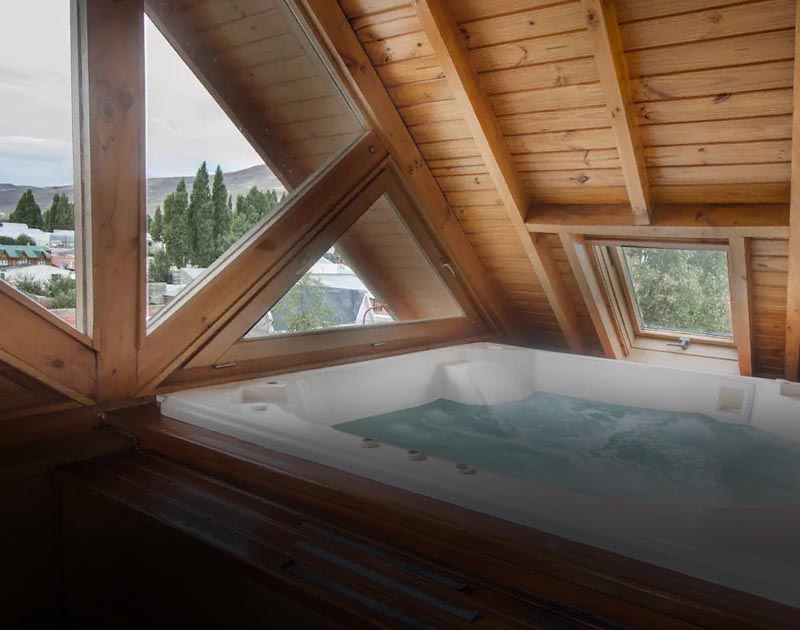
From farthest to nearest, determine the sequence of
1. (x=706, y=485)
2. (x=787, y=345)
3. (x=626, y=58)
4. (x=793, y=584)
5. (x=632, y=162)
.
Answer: (x=787, y=345) < (x=632, y=162) < (x=626, y=58) < (x=706, y=485) < (x=793, y=584)

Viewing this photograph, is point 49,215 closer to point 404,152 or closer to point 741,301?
point 404,152

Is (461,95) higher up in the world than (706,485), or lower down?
higher up

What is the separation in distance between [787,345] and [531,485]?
88.9 inches

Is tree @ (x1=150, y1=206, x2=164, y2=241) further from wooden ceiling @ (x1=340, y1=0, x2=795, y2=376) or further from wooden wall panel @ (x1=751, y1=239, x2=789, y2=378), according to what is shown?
wooden wall panel @ (x1=751, y1=239, x2=789, y2=378)

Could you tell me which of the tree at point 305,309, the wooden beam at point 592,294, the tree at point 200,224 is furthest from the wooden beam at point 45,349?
the wooden beam at point 592,294

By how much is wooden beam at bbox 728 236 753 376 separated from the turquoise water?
1.96ft

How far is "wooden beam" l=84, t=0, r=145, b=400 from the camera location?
5.59 ft

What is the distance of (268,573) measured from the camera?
104 cm

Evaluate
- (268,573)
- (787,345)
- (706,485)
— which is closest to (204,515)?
(268,573)

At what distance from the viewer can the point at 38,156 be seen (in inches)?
66.2

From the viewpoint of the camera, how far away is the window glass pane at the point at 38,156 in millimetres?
1622

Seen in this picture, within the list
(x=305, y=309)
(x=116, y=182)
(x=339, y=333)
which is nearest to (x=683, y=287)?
(x=339, y=333)

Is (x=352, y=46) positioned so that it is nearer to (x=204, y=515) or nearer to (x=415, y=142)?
(x=415, y=142)

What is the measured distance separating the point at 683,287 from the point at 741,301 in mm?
426
